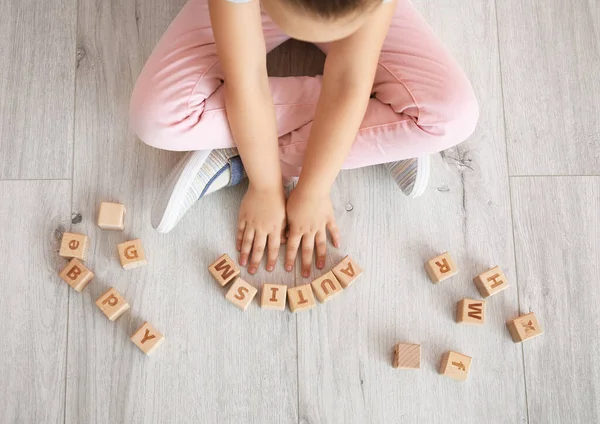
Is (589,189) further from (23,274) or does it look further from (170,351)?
(23,274)

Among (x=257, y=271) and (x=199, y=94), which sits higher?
(x=199, y=94)

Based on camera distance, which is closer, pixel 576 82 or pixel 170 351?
pixel 170 351

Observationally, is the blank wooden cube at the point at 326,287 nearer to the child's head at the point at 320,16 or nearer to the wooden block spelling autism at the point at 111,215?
the wooden block spelling autism at the point at 111,215

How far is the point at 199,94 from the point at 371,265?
45cm

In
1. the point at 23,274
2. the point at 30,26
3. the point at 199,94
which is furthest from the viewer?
the point at 30,26

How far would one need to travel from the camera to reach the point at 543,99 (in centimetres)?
124

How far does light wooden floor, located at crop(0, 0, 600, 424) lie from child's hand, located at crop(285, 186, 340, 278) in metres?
0.05

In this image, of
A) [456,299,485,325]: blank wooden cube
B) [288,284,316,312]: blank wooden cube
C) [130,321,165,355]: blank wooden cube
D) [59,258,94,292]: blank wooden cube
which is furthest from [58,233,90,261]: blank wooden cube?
[456,299,485,325]: blank wooden cube

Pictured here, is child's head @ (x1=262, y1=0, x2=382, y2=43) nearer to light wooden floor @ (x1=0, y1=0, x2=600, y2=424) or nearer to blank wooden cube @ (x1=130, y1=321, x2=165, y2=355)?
light wooden floor @ (x1=0, y1=0, x2=600, y2=424)

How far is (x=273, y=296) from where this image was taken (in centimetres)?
108

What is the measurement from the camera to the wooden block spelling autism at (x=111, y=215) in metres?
1.09

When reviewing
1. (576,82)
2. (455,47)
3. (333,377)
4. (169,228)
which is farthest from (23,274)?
(576,82)

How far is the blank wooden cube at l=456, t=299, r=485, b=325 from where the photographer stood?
1.09m

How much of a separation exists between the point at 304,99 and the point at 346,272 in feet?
1.07
